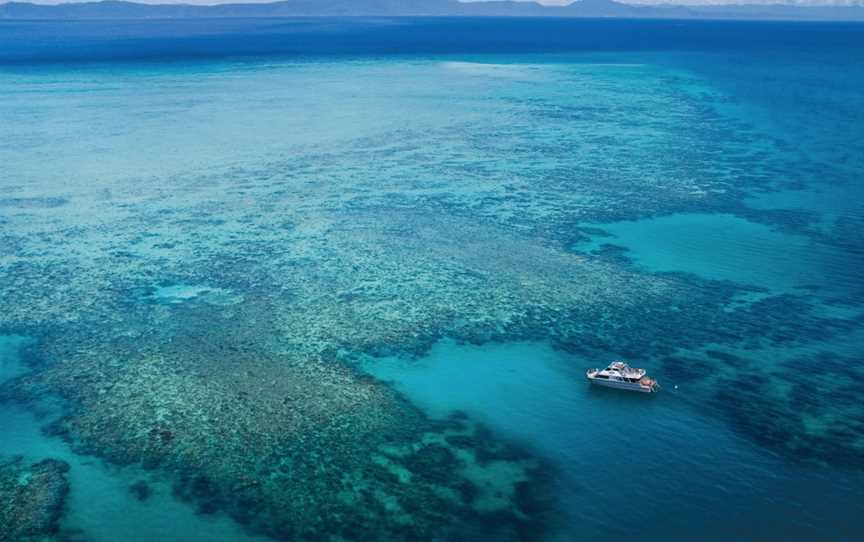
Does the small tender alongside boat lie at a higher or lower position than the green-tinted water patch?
lower

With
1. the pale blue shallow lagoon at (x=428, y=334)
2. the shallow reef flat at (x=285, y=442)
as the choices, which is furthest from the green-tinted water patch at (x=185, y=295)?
the shallow reef flat at (x=285, y=442)

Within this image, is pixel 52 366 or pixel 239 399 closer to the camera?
pixel 239 399

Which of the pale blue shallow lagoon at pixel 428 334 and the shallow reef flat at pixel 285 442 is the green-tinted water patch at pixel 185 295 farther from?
the shallow reef flat at pixel 285 442

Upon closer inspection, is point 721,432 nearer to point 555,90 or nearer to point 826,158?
point 826,158

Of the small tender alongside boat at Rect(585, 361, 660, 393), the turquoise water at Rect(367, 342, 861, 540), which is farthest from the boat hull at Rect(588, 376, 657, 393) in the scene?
the turquoise water at Rect(367, 342, 861, 540)

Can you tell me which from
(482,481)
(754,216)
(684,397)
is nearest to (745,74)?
(754,216)

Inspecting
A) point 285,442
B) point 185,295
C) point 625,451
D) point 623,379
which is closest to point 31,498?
point 285,442

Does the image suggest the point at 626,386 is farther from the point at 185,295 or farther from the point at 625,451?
the point at 185,295

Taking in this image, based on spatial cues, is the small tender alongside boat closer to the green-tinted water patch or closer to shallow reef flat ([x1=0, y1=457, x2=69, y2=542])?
the green-tinted water patch
